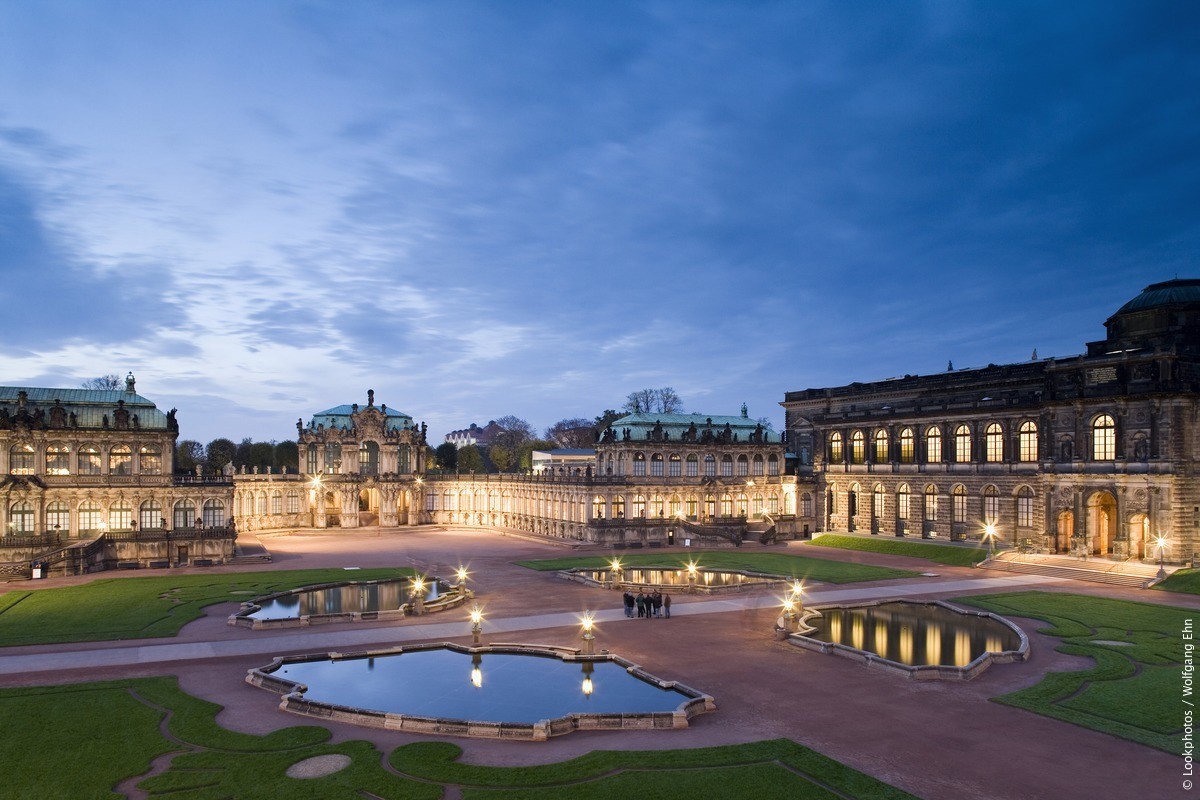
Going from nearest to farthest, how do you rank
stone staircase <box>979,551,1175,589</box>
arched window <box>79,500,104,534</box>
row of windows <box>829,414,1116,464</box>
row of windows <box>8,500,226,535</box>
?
1. stone staircase <box>979,551,1175,589</box>
2. row of windows <box>829,414,1116,464</box>
3. row of windows <box>8,500,226,535</box>
4. arched window <box>79,500,104,534</box>

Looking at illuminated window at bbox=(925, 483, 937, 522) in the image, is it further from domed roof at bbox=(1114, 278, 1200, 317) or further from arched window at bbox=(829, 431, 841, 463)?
domed roof at bbox=(1114, 278, 1200, 317)

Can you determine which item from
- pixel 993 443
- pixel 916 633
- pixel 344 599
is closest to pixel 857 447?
pixel 993 443

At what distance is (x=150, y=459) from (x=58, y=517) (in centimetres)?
870

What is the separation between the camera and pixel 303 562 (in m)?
74.6

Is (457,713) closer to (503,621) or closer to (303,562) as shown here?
(503,621)

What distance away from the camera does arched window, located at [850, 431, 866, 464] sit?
9725 cm

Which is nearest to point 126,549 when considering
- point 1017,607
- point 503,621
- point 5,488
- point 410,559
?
point 5,488

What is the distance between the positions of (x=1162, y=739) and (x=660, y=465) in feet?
236

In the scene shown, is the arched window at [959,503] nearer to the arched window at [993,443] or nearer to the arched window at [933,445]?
the arched window at [933,445]

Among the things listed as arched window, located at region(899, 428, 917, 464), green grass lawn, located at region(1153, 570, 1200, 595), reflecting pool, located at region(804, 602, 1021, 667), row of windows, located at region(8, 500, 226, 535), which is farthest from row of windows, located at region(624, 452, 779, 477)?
green grass lawn, located at region(1153, 570, 1200, 595)

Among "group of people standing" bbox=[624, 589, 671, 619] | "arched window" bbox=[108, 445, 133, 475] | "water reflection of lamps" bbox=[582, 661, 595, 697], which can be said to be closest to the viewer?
"water reflection of lamps" bbox=[582, 661, 595, 697]

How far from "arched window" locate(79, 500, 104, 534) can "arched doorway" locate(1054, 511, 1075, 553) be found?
8534 centimetres

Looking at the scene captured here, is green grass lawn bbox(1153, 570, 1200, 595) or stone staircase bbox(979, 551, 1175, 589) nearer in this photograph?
green grass lawn bbox(1153, 570, 1200, 595)

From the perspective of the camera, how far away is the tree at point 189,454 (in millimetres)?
125838
